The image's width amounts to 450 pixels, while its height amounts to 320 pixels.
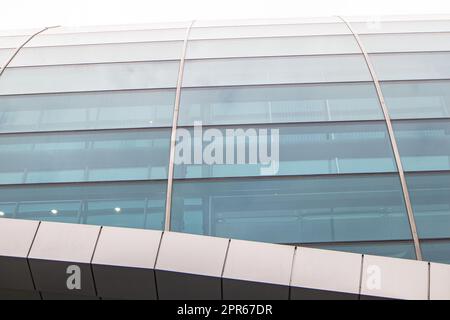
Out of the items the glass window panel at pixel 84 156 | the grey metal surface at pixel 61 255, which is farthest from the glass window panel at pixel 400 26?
the grey metal surface at pixel 61 255

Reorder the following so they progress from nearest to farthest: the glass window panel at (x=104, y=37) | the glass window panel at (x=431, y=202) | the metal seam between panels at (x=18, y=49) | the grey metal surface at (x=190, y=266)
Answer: the grey metal surface at (x=190, y=266) → the glass window panel at (x=431, y=202) → the metal seam between panels at (x=18, y=49) → the glass window panel at (x=104, y=37)

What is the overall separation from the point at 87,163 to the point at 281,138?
4.51 metres

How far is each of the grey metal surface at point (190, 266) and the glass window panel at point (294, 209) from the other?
2.20 metres

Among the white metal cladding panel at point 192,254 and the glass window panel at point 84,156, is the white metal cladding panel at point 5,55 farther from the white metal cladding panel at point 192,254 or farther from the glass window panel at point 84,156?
the white metal cladding panel at point 192,254

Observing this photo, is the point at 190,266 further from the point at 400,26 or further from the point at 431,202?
the point at 400,26

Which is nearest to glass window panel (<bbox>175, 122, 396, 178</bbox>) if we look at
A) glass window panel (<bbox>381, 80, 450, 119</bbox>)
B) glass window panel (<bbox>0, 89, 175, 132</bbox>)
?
glass window panel (<bbox>381, 80, 450, 119</bbox>)

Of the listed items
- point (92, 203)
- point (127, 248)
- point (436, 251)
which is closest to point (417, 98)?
point (436, 251)

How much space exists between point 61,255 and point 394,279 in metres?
5.29

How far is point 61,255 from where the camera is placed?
381 inches

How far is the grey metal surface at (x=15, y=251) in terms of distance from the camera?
9711 millimetres

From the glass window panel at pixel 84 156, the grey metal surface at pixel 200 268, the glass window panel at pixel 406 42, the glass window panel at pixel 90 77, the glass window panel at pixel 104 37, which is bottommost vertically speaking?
the grey metal surface at pixel 200 268

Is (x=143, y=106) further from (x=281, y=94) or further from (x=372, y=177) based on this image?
(x=372, y=177)

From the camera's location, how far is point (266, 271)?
953 centimetres
